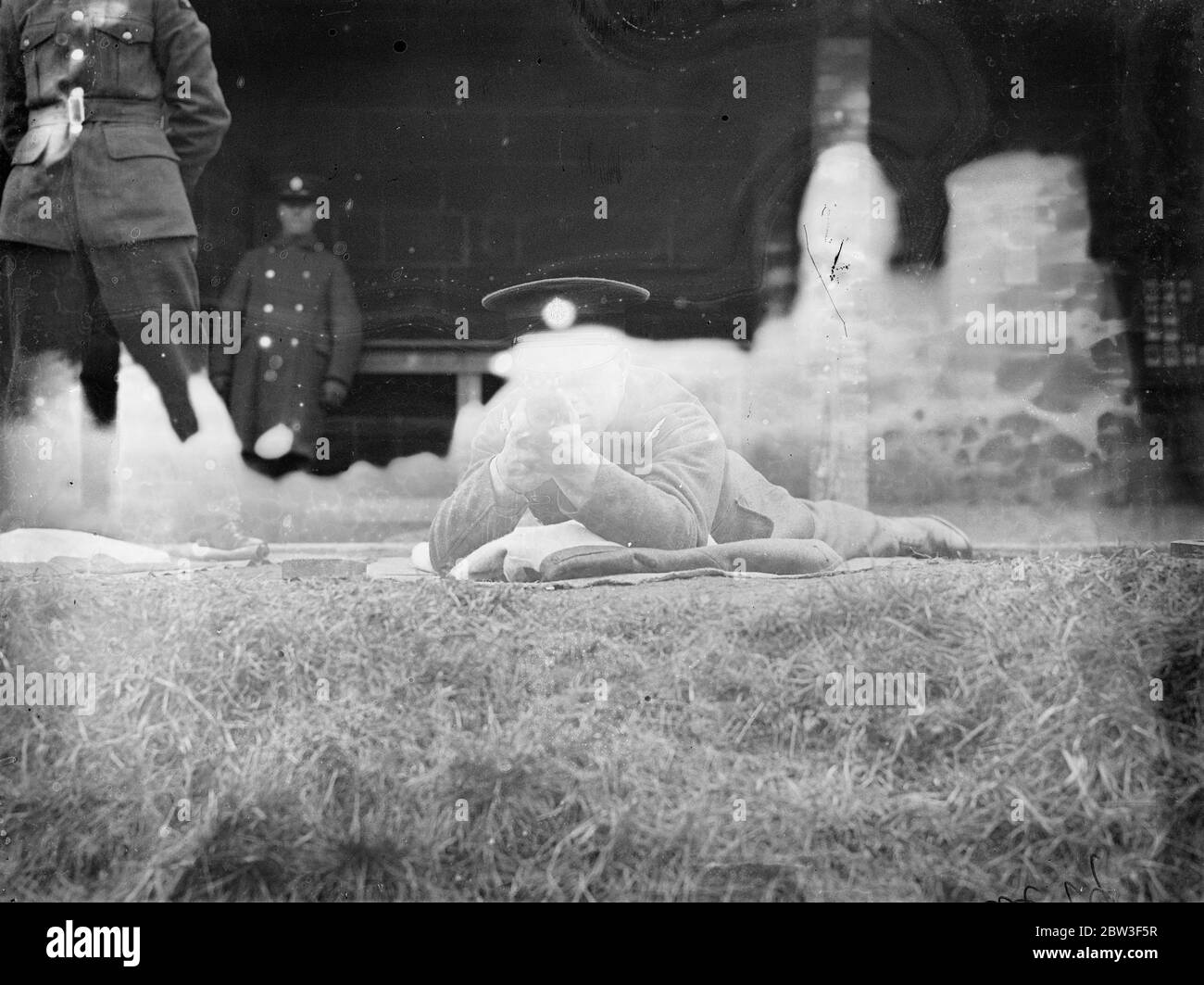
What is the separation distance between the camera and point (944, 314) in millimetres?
3584

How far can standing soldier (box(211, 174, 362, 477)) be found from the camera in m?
3.53

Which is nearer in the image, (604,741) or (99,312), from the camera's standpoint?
(604,741)

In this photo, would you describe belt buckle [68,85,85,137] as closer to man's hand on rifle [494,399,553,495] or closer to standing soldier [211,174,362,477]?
standing soldier [211,174,362,477]

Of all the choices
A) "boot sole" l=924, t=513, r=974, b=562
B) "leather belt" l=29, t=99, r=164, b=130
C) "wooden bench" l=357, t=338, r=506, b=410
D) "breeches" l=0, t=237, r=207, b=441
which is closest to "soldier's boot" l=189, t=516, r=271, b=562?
"breeches" l=0, t=237, r=207, b=441

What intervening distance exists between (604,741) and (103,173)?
2.91 metres

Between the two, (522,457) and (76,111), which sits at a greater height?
(76,111)

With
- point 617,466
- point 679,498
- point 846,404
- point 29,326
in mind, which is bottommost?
point 679,498

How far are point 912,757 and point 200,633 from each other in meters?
2.63

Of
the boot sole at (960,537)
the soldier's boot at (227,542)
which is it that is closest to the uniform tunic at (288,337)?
the soldier's boot at (227,542)

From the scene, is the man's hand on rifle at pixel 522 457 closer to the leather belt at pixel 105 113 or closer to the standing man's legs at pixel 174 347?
the standing man's legs at pixel 174 347

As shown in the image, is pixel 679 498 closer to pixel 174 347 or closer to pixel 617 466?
pixel 617 466

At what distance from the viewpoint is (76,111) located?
3.54m

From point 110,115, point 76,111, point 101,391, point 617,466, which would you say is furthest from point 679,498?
point 76,111

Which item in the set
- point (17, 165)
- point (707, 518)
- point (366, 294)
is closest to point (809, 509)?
point (707, 518)
